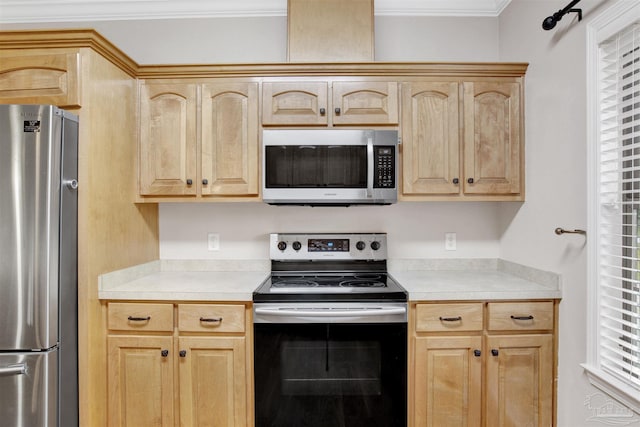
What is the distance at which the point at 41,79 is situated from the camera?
1.72 m

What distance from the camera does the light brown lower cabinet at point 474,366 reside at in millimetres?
1793

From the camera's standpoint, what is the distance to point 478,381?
70.6 inches

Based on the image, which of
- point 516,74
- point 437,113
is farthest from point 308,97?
point 516,74

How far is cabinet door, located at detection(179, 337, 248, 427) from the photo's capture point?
180 cm

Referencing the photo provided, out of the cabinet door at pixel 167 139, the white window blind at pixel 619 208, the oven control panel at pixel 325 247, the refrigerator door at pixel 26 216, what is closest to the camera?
the white window blind at pixel 619 208

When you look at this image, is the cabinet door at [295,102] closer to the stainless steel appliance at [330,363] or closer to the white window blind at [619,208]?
the stainless steel appliance at [330,363]

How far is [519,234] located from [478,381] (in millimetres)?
927

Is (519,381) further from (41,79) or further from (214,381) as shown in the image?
(41,79)

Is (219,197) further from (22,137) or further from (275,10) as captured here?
(275,10)

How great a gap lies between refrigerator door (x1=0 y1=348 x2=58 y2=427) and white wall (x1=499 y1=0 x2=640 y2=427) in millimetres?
2428

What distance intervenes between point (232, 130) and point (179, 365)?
1323 mm

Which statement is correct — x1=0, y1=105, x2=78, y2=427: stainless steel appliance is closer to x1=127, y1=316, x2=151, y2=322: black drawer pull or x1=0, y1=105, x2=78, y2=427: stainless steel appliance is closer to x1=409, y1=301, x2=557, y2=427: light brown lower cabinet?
x1=127, y1=316, x2=151, y2=322: black drawer pull

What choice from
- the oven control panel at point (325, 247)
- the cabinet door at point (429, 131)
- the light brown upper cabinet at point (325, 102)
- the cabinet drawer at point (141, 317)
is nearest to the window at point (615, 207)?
the cabinet door at point (429, 131)

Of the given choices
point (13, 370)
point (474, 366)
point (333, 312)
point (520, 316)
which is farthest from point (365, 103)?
point (13, 370)
